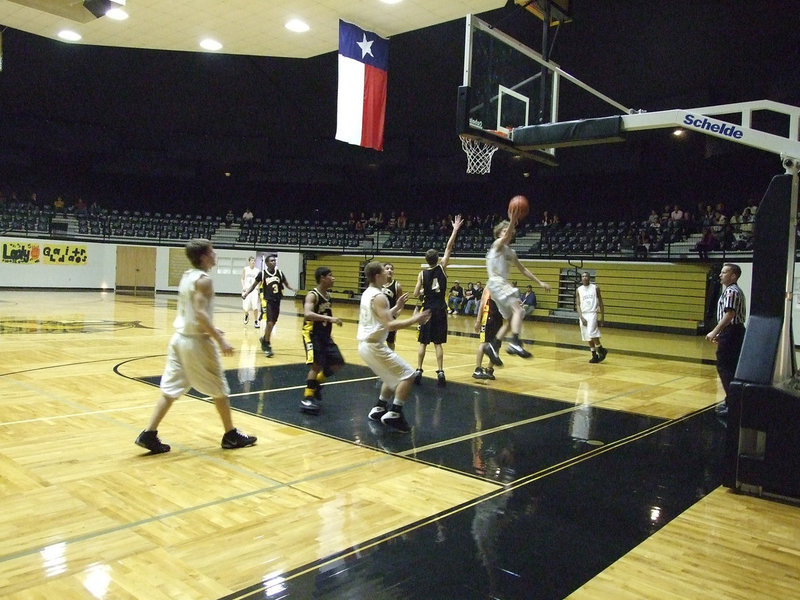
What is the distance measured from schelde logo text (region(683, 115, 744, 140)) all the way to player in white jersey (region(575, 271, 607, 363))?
6124 millimetres

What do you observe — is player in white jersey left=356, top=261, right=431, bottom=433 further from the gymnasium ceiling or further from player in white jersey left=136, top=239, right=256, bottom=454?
the gymnasium ceiling

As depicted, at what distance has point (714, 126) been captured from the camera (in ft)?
17.7

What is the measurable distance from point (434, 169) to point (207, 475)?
24.5 metres

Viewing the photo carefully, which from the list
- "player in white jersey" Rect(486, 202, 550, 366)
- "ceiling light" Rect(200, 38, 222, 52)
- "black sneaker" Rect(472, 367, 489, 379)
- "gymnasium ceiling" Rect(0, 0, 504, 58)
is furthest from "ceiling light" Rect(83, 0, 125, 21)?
"black sneaker" Rect(472, 367, 489, 379)

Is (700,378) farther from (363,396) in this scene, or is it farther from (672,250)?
(672,250)

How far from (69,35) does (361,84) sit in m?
5.55

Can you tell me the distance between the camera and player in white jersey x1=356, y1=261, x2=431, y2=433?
5598 millimetres

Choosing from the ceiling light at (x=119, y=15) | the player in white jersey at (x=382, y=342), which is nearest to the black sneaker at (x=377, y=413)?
the player in white jersey at (x=382, y=342)

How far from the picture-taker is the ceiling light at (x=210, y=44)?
11.6 metres

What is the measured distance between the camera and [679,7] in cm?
1288

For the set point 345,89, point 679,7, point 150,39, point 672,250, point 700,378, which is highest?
point 679,7

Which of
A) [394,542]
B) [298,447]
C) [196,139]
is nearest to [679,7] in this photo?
[298,447]

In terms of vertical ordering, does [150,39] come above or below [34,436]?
above

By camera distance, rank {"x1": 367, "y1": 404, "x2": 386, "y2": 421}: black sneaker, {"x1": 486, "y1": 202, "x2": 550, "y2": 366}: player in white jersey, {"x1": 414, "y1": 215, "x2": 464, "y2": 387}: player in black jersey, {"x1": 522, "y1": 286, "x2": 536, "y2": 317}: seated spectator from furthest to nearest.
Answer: {"x1": 522, "y1": 286, "x2": 536, "y2": 317}: seated spectator, {"x1": 414, "y1": 215, "x2": 464, "y2": 387}: player in black jersey, {"x1": 486, "y1": 202, "x2": 550, "y2": 366}: player in white jersey, {"x1": 367, "y1": 404, "x2": 386, "y2": 421}: black sneaker
